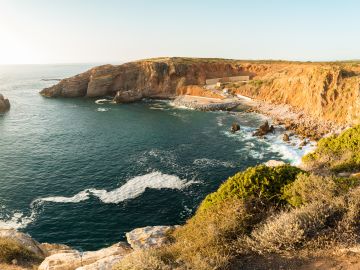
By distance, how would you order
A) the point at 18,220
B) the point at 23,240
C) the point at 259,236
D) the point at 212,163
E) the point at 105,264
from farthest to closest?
the point at 212,163 < the point at 18,220 < the point at 23,240 < the point at 105,264 < the point at 259,236

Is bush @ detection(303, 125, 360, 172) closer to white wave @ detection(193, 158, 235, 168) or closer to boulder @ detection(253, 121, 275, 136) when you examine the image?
white wave @ detection(193, 158, 235, 168)

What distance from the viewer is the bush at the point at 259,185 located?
650 inches

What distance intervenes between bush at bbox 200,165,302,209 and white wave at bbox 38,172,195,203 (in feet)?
62.0

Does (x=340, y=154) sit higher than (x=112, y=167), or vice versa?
(x=340, y=154)

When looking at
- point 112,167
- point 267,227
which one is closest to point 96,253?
point 267,227

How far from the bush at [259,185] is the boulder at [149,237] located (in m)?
2.78

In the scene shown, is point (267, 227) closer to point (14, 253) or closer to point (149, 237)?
point (149, 237)

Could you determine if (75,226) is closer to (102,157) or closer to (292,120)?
(102,157)

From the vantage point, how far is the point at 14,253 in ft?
55.3

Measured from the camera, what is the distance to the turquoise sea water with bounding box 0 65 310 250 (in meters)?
30.5

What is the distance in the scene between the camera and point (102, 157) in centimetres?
4750

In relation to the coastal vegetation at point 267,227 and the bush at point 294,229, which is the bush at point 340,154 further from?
the bush at point 294,229

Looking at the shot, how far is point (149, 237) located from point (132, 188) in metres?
20.2

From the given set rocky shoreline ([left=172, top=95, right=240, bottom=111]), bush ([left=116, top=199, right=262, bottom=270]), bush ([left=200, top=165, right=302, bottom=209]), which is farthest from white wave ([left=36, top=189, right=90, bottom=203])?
rocky shoreline ([left=172, top=95, right=240, bottom=111])
